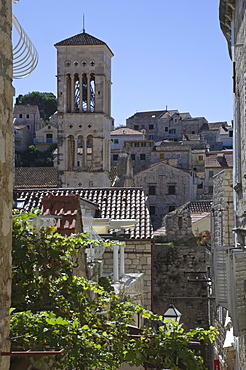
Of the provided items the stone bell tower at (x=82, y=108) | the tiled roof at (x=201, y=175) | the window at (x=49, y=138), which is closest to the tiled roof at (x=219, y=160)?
the tiled roof at (x=201, y=175)

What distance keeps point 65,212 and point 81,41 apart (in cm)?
3695

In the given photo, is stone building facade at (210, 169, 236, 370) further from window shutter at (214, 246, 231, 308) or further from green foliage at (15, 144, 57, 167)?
green foliage at (15, 144, 57, 167)

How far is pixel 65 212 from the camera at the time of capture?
9812mm

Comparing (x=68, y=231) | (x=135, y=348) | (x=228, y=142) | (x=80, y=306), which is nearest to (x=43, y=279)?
(x=80, y=306)

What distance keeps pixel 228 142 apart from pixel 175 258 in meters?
59.6

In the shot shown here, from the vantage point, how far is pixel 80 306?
668 cm

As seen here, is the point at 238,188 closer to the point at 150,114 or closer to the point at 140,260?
the point at 140,260

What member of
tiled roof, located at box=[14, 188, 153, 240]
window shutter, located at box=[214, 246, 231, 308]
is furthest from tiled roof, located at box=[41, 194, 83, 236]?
tiled roof, located at box=[14, 188, 153, 240]

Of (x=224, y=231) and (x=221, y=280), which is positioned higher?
(x=224, y=231)

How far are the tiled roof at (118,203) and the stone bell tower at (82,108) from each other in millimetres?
19665

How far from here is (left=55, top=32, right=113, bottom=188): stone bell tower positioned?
1777 inches

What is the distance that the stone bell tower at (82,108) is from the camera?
45.1 m

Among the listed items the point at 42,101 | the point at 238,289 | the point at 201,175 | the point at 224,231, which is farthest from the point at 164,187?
the point at 42,101

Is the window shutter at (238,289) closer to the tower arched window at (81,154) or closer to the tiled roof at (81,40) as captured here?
the tower arched window at (81,154)
